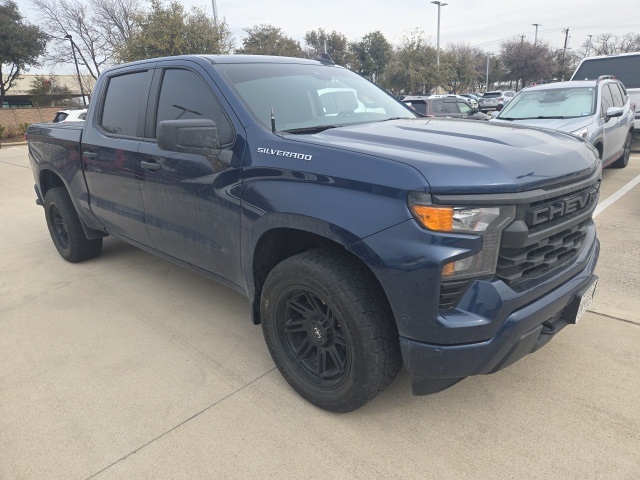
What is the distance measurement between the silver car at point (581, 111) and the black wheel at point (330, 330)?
544 cm

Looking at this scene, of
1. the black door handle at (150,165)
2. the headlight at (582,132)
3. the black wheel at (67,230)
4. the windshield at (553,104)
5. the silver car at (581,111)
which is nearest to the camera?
the black door handle at (150,165)

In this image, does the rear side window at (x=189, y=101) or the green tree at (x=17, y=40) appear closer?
the rear side window at (x=189, y=101)

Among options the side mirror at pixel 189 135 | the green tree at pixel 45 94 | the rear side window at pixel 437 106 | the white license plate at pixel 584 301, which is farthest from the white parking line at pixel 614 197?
the green tree at pixel 45 94

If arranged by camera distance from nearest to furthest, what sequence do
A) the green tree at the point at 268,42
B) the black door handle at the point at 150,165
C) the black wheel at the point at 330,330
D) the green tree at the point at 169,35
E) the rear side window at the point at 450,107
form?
1. the black wheel at the point at 330,330
2. the black door handle at the point at 150,165
3. the rear side window at the point at 450,107
4. the green tree at the point at 169,35
5. the green tree at the point at 268,42

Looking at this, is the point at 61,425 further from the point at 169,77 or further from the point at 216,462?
the point at 169,77

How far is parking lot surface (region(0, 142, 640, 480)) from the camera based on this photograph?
2162 millimetres

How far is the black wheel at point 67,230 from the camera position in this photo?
4680 mm

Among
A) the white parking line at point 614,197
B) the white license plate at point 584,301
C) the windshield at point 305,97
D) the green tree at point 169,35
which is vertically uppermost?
the green tree at point 169,35

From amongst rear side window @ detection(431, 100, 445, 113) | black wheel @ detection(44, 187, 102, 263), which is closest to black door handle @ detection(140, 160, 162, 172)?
black wheel @ detection(44, 187, 102, 263)

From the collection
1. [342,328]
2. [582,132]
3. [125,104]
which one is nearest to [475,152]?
[342,328]

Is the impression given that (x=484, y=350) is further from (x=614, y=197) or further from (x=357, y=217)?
(x=614, y=197)

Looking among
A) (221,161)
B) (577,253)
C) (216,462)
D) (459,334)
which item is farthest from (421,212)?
(216,462)

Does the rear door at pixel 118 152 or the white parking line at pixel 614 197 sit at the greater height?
the rear door at pixel 118 152

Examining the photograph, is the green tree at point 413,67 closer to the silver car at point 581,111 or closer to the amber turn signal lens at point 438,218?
the silver car at point 581,111
